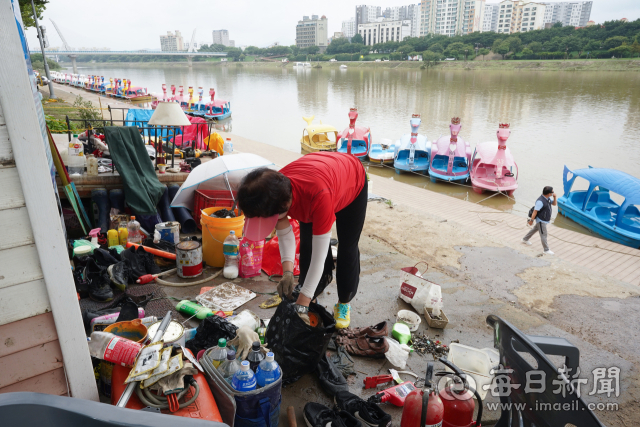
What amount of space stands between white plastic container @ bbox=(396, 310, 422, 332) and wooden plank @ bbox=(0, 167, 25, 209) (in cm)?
294

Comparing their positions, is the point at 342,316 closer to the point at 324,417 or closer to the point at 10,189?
the point at 324,417

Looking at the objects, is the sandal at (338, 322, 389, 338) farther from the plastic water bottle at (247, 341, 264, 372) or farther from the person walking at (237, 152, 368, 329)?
the plastic water bottle at (247, 341, 264, 372)

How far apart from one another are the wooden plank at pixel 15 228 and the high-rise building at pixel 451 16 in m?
160

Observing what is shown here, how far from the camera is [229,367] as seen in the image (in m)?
2.27

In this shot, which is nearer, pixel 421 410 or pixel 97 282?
pixel 421 410

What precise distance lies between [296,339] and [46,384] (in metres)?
1.41

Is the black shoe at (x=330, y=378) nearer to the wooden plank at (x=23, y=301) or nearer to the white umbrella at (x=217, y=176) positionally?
the wooden plank at (x=23, y=301)

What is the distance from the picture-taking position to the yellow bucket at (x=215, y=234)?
Result: 4.37m

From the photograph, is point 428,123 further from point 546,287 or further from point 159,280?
point 159,280

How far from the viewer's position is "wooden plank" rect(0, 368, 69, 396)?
5.59 feet

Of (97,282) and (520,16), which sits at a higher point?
(520,16)

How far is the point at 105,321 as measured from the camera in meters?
3.00

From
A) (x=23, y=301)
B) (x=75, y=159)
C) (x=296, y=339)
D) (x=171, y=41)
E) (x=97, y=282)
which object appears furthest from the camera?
(x=171, y=41)

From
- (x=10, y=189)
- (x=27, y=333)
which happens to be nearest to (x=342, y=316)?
(x=27, y=333)
